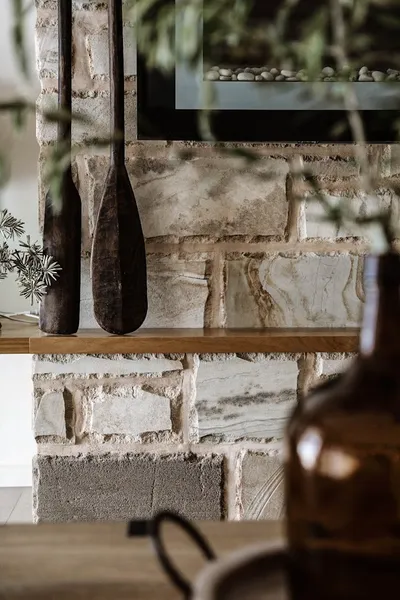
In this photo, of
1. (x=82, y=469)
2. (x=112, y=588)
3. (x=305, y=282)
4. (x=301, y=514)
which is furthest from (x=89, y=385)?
(x=301, y=514)

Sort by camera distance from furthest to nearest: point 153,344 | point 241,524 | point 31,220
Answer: point 31,220, point 153,344, point 241,524

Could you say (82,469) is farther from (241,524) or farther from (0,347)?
(241,524)

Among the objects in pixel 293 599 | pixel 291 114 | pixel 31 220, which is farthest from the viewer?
pixel 31 220

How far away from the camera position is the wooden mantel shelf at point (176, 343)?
1405 millimetres

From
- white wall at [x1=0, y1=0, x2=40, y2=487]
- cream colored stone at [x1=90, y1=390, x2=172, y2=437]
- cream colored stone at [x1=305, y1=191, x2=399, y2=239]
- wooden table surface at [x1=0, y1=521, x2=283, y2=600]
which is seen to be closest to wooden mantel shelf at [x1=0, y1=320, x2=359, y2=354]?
cream colored stone at [x1=90, y1=390, x2=172, y2=437]

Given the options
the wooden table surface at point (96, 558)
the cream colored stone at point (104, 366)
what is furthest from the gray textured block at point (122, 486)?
the wooden table surface at point (96, 558)

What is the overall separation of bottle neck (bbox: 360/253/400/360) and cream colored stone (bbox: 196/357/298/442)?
99 cm

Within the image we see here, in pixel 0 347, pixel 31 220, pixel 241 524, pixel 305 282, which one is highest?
pixel 31 220

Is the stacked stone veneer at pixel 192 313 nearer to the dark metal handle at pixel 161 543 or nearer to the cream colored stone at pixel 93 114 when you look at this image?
the cream colored stone at pixel 93 114

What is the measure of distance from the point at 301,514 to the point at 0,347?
3.36ft

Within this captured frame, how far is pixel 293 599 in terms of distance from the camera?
493 millimetres

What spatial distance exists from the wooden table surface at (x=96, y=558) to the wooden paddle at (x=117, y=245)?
0.75m

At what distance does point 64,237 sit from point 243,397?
0.50 m

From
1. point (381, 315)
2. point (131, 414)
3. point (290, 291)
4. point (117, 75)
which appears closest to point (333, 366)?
point (290, 291)
